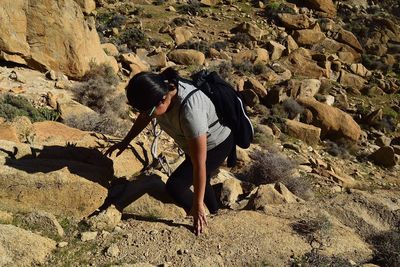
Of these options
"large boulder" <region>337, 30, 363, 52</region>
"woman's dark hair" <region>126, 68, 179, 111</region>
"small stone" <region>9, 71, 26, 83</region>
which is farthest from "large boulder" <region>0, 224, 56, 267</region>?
"large boulder" <region>337, 30, 363, 52</region>

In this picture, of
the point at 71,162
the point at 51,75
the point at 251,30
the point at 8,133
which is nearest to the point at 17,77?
the point at 51,75

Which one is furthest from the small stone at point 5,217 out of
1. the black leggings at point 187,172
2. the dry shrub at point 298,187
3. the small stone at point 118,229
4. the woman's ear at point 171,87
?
the dry shrub at point 298,187

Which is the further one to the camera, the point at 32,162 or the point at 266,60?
the point at 266,60

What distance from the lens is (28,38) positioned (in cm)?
892

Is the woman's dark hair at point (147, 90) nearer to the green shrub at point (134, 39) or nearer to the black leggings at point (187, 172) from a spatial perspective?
the black leggings at point (187, 172)

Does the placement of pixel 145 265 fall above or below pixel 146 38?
above

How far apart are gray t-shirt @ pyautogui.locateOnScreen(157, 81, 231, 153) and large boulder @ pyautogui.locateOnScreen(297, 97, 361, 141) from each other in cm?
875

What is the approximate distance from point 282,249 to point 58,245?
1618 millimetres

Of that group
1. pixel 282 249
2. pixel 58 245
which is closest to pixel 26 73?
pixel 58 245

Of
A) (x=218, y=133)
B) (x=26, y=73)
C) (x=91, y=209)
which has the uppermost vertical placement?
(x=218, y=133)

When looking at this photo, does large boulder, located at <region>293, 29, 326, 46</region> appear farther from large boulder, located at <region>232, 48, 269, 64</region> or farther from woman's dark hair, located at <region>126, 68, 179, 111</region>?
woman's dark hair, located at <region>126, 68, 179, 111</region>

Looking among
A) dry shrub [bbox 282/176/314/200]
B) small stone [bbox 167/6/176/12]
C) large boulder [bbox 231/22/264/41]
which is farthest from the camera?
small stone [bbox 167/6/176/12]

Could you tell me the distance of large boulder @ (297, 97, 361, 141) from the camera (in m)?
11.6

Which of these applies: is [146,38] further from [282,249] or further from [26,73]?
[282,249]
